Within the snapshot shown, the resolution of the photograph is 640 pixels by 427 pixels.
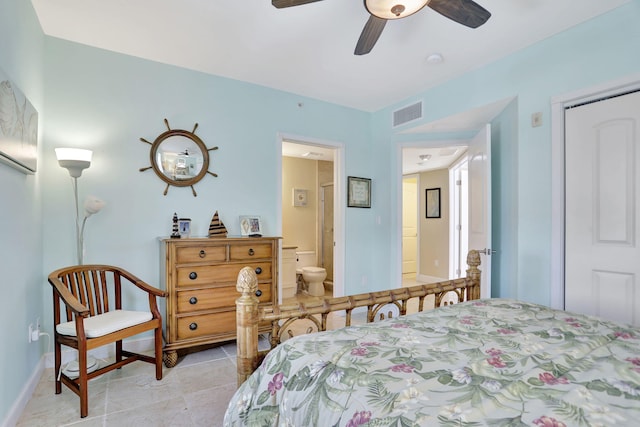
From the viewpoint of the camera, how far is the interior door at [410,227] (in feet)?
24.1

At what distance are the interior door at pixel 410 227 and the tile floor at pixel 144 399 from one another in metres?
5.39

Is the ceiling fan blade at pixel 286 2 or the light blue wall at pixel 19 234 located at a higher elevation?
the ceiling fan blade at pixel 286 2

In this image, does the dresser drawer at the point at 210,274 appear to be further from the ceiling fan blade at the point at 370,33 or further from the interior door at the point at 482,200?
the interior door at the point at 482,200

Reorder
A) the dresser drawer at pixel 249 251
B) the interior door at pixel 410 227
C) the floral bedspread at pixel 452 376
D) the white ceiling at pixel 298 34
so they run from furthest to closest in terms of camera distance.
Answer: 1. the interior door at pixel 410 227
2. the dresser drawer at pixel 249 251
3. the white ceiling at pixel 298 34
4. the floral bedspread at pixel 452 376

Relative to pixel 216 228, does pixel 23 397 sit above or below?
below

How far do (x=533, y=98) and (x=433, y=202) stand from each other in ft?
13.5

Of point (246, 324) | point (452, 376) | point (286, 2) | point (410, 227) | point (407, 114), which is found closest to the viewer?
point (452, 376)

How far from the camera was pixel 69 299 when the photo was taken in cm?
200

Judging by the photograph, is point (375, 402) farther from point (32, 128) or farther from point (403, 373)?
point (32, 128)

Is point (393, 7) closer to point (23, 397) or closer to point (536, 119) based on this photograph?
point (536, 119)

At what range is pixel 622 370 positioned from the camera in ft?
3.19

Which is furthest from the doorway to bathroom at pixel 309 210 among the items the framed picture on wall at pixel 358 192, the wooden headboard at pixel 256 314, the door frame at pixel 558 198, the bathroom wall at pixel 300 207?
the wooden headboard at pixel 256 314

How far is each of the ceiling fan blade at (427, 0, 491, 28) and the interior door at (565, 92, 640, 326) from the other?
3.79 ft

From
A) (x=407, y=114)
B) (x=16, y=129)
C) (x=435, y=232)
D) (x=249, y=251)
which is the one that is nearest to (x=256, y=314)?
(x=249, y=251)
